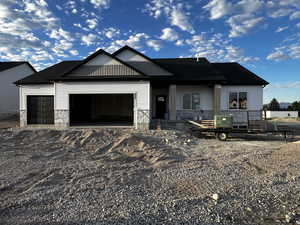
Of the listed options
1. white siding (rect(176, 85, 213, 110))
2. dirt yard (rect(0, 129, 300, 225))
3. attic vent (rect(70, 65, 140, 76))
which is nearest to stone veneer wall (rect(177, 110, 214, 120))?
white siding (rect(176, 85, 213, 110))

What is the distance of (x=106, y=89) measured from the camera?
14.2 m

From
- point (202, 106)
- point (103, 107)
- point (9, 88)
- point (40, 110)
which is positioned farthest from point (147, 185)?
point (9, 88)

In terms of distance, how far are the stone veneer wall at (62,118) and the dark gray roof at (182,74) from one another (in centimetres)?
241

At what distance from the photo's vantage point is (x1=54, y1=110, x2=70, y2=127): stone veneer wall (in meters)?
14.5

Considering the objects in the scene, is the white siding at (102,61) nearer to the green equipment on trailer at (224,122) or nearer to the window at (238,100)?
the green equipment on trailer at (224,122)

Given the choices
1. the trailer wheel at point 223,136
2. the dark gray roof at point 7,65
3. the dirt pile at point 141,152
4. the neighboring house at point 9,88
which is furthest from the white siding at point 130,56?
the dark gray roof at point 7,65

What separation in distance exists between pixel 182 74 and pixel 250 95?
20.2 feet

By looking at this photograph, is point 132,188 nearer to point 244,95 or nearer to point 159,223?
point 159,223

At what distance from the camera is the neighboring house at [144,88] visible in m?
14.2

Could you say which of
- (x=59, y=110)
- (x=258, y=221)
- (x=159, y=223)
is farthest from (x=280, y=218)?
(x=59, y=110)

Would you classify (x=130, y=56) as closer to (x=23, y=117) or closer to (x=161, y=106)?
(x=161, y=106)

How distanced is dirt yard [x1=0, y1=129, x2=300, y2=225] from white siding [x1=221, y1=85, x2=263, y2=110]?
333 inches

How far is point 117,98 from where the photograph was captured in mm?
20422

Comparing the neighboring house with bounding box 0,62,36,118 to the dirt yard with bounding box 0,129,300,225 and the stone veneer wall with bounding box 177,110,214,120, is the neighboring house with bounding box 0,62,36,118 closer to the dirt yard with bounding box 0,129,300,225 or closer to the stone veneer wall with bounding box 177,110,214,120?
the dirt yard with bounding box 0,129,300,225
